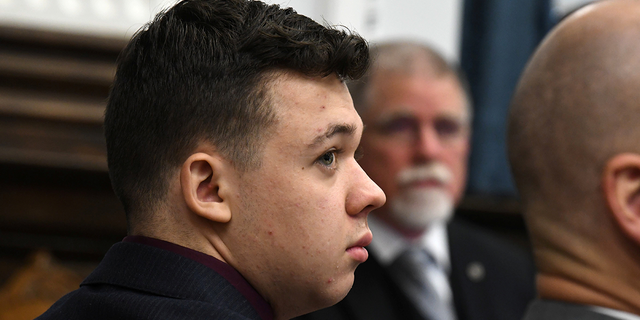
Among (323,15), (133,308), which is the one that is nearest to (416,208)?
(323,15)

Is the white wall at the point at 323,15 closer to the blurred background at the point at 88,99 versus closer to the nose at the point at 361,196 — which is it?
the blurred background at the point at 88,99

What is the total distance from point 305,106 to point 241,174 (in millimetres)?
133

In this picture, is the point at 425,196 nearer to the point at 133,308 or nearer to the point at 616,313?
the point at 616,313

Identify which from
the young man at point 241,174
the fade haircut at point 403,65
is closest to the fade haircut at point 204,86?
the young man at point 241,174

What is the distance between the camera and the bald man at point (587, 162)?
1.16m

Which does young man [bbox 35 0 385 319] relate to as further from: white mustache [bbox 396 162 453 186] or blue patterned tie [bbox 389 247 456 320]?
white mustache [bbox 396 162 453 186]

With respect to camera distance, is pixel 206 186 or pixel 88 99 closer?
pixel 206 186

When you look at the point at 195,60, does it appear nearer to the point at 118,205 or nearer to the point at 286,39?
the point at 286,39

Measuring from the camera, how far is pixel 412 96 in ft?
8.04

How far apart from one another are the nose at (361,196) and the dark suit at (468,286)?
1.14 m

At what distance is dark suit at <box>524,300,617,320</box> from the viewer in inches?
46.1

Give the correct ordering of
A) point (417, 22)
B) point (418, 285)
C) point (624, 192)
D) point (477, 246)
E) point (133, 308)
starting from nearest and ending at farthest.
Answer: point (133, 308) → point (624, 192) → point (418, 285) → point (477, 246) → point (417, 22)

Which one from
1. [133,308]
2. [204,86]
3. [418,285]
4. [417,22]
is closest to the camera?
[133,308]

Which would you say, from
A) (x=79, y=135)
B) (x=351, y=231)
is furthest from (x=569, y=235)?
(x=79, y=135)
